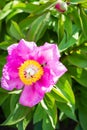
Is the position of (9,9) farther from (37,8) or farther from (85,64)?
(85,64)

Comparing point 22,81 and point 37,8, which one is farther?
point 37,8

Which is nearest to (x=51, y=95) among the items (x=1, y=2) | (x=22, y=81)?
(x=22, y=81)

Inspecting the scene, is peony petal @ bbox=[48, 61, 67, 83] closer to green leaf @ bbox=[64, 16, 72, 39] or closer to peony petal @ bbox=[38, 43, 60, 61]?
peony petal @ bbox=[38, 43, 60, 61]

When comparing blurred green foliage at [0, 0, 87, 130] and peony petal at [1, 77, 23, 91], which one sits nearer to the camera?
peony petal at [1, 77, 23, 91]

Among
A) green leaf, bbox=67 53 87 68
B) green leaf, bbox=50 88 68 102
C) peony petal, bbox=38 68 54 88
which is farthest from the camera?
green leaf, bbox=67 53 87 68

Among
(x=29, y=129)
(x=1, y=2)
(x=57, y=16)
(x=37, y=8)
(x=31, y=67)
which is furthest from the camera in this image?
(x=29, y=129)

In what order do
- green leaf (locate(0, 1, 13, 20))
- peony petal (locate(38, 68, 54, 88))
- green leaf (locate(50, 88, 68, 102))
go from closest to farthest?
peony petal (locate(38, 68, 54, 88)) → green leaf (locate(50, 88, 68, 102)) → green leaf (locate(0, 1, 13, 20))

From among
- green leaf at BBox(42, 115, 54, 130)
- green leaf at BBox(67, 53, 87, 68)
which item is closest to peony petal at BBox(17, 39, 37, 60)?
green leaf at BBox(67, 53, 87, 68)
